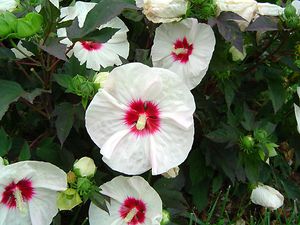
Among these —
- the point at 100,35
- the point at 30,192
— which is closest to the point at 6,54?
the point at 100,35

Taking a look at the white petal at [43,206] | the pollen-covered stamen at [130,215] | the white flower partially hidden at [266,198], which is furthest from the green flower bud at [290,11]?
the white petal at [43,206]

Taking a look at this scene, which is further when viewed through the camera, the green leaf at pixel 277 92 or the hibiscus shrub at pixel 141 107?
the green leaf at pixel 277 92

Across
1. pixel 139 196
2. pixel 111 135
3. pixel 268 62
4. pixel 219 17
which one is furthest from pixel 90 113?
pixel 268 62

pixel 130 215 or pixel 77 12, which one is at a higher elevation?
pixel 77 12

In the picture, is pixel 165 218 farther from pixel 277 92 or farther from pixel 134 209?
pixel 277 92

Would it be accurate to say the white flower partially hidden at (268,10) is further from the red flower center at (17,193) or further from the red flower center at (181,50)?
the red flower center at (17,193)

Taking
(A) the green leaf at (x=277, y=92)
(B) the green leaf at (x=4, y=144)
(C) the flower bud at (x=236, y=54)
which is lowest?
(A) the green leaf at (x=277, y=92)

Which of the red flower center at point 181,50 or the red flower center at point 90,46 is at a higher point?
the red flower center at point 181,50

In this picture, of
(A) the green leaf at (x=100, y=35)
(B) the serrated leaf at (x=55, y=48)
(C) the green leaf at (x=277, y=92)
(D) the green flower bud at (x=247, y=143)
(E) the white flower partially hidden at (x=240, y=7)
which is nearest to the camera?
(B) the serrated leaf at (x=55, y=48)
